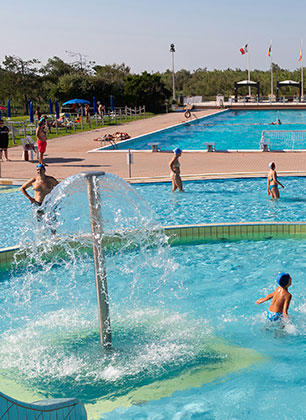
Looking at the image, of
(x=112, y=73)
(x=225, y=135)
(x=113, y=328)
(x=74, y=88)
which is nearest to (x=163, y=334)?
(x=113, y=328)

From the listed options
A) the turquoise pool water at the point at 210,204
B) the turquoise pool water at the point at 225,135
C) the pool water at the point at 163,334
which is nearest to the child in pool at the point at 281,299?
the pool water at the point at 163,334

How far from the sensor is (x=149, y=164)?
735 inches

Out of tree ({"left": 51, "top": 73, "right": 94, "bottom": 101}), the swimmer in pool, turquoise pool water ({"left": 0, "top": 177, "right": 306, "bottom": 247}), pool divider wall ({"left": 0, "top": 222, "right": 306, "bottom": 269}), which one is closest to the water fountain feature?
pool divider wall ({"left": 0, "top": 222, "right": 306, "bottom": 269})

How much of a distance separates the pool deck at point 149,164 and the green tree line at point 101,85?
62.6 ft

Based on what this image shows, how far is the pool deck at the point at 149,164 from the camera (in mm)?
16047

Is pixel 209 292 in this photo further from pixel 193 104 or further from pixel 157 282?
pixel 193 104

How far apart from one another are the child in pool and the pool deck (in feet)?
30.3

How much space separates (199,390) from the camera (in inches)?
217

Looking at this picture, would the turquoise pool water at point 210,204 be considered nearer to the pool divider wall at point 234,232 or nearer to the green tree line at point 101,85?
the pool divider wall at point 234,232

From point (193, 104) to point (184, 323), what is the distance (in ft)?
162

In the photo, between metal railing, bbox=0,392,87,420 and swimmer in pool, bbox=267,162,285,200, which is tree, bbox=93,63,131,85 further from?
metal railing, bbox=0,392,87,420

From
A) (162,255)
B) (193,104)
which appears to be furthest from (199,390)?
(193,104)

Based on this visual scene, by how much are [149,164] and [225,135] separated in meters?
14.2

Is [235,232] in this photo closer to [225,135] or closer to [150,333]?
[150,333]
